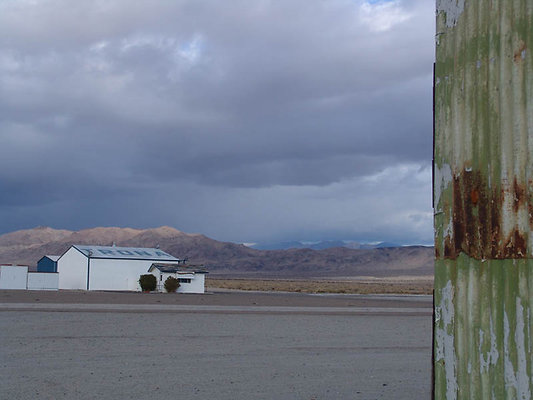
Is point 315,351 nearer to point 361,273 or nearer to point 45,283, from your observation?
point 45,283

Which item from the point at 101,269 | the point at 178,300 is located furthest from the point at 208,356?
the point at 101,269

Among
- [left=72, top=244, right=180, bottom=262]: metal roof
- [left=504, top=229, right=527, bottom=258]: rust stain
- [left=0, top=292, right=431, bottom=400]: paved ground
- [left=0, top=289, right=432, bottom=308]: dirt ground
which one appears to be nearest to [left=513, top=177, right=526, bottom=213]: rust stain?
[left=504, top=229, right=527, bottom=258]: rust stain

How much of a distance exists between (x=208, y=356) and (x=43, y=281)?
4169 centimetres

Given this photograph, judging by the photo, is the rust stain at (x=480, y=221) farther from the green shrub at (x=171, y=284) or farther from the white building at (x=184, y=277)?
the white building at (x=184, y=277)

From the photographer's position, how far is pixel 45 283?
177 ft

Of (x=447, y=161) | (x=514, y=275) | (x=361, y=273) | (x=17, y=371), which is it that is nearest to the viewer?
(x=514, y=275)

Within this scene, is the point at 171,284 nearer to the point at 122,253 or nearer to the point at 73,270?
the point at 122,253

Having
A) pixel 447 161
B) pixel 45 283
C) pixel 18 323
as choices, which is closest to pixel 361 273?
pixel 45 283

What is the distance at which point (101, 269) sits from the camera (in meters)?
56.6

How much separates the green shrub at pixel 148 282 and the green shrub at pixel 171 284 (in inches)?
57.3

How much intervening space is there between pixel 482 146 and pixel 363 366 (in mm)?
12652

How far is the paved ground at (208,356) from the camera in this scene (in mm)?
12062

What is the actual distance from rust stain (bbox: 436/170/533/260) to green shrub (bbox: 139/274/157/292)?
52.1 metres

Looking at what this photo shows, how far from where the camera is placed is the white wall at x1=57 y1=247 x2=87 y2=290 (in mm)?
56719
